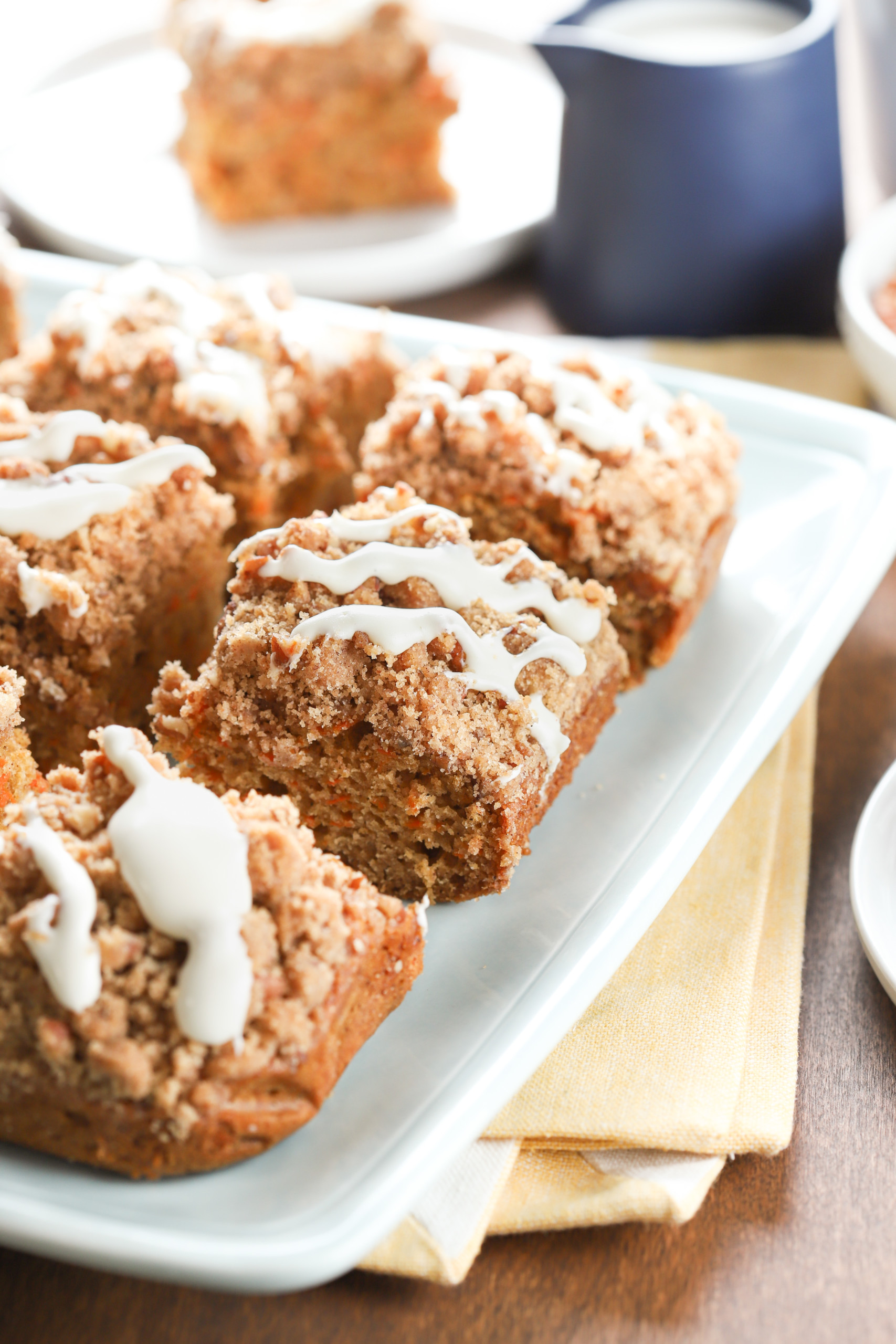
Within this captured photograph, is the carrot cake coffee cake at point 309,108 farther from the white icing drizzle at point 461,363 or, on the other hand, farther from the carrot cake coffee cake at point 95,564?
the carrot cake coffee cake at point 95,564

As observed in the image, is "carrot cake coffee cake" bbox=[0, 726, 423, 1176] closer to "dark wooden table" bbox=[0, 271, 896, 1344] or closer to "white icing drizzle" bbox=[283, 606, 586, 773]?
"dark wooden table" bbox=[0, 271, 896, 1344]

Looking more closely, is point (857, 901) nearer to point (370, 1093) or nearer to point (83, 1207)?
point (370, 1093)

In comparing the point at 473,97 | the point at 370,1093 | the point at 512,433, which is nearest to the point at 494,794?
the point at 370,1093

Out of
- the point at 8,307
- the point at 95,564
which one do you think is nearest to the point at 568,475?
the point at 95,564

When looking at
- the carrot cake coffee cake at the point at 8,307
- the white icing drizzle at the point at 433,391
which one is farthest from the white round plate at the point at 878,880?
the carrot cake coffee cake at the point at 8,307

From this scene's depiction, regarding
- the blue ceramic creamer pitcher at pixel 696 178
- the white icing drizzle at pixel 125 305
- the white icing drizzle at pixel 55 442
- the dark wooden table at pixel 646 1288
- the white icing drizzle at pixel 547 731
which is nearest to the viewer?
the dark wooden table at pixel 646 1288
